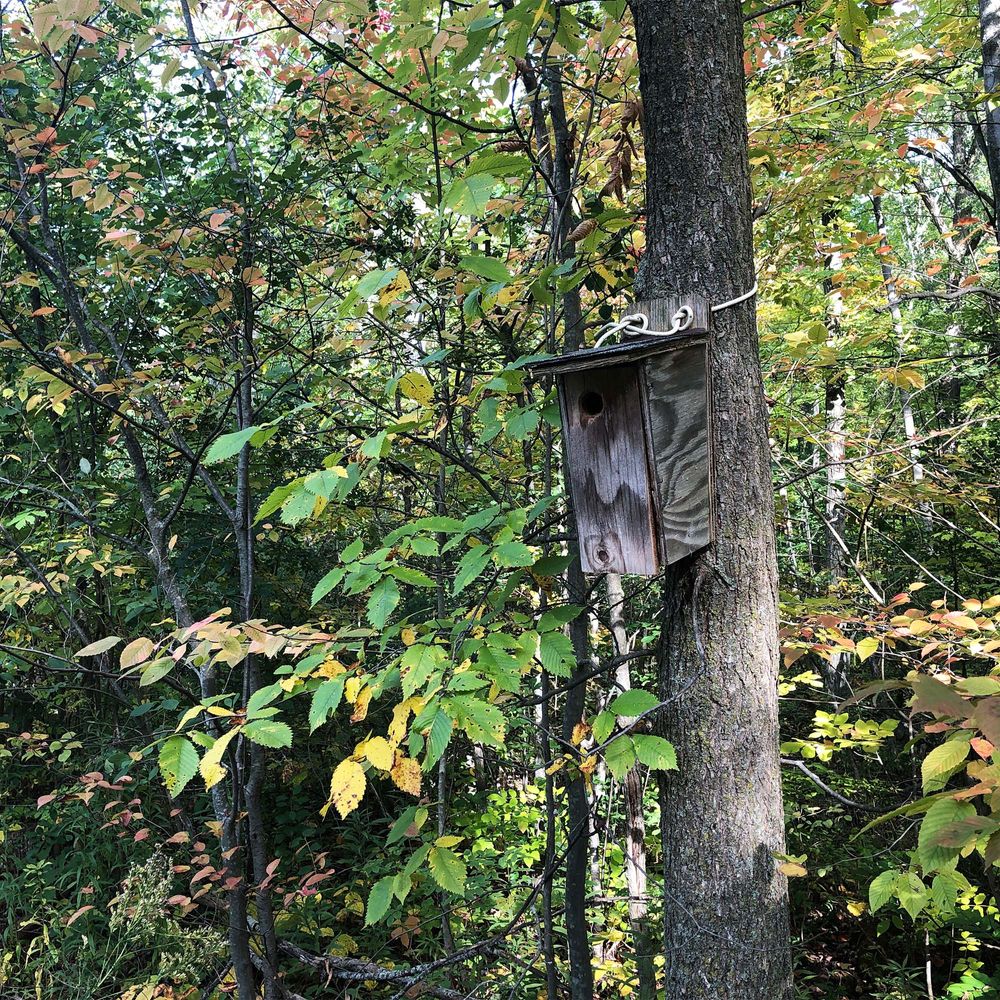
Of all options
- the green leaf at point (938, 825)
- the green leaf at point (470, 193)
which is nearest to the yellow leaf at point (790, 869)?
the green leaf at point (938, 825)

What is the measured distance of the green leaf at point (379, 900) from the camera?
5.00 feet

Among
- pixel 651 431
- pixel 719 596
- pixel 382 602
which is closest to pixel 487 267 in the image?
pixel 651 431

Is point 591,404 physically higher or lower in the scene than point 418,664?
higher

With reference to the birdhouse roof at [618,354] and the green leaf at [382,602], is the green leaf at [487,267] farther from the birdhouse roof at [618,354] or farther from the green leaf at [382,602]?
the green leaf at [382,602]

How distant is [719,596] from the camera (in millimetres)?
1482

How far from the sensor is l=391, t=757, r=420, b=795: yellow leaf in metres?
1.42

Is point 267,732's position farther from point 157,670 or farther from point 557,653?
point 557,653

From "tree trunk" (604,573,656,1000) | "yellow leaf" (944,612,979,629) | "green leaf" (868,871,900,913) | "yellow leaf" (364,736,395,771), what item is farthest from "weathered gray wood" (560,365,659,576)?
"tree trunk" (604,573,656,1000)

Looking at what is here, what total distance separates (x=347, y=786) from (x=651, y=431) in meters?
0.96

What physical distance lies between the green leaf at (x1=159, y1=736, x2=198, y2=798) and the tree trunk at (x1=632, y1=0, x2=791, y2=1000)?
3.25 ft

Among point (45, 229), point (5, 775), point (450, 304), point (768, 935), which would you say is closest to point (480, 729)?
point (768, 935)

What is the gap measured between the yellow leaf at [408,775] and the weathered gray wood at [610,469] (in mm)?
565

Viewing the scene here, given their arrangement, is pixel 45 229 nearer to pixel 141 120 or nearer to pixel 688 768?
pixel 141 120

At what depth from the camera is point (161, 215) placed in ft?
8.72
